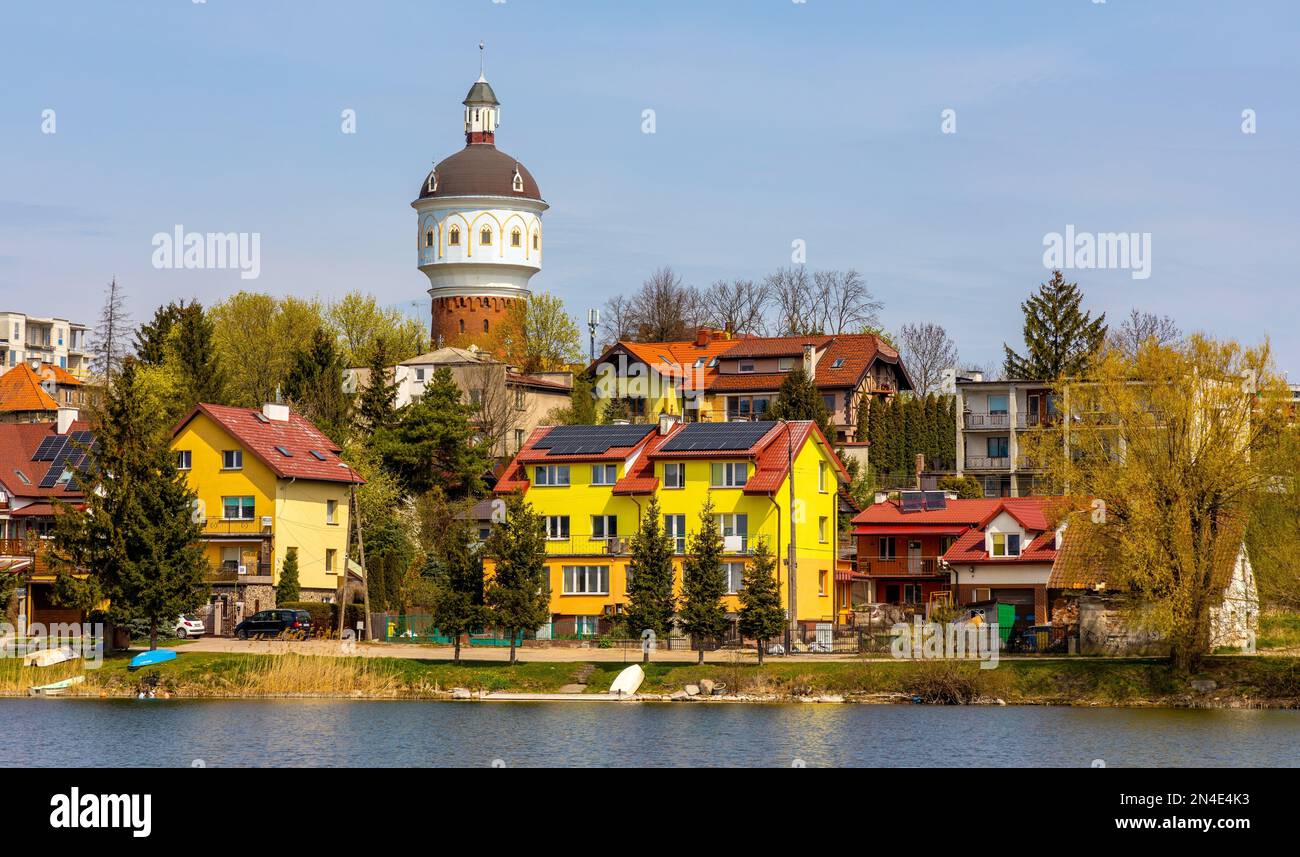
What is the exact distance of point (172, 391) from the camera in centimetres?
9631

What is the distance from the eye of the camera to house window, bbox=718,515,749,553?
78.9 meters

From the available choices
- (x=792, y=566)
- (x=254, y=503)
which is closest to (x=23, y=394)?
(x=254, y=503)

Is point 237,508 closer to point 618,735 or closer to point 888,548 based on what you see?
point 888,548

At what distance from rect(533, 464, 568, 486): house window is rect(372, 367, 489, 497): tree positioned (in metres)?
14.7

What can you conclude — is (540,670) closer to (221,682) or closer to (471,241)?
(221,682)

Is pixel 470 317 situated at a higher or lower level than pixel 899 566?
higher

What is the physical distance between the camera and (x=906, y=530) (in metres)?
90.2

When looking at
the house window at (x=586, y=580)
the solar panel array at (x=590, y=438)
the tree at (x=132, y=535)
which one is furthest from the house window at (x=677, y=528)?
the tree at (x=132, y=535)

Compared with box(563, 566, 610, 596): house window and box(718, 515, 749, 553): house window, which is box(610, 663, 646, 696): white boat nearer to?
box(718, 515, 749, 553): house window

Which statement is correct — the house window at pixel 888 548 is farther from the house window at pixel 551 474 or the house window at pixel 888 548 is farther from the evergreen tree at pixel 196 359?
the evergreen tree at pixel 196 359

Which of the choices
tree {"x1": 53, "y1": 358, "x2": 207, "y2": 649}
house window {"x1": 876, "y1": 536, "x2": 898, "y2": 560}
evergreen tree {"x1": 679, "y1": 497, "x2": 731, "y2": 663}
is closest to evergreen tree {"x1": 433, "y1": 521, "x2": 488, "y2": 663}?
evergreen tree {"x1": 679, "y1": 497, "x2": 731, "y2": 663}

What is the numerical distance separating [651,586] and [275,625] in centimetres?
1766

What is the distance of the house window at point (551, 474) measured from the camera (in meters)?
82.8

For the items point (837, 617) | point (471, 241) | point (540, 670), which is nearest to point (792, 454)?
point (837, 617)
